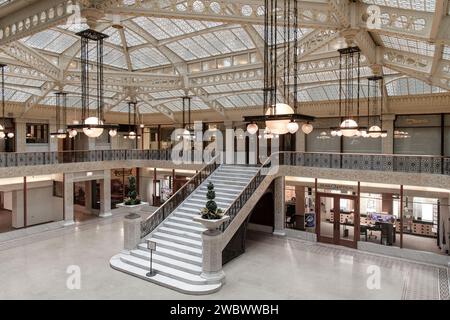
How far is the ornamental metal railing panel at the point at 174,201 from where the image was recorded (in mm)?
13376

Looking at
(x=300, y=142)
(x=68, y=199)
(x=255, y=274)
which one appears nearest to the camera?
(x=255, y=274)

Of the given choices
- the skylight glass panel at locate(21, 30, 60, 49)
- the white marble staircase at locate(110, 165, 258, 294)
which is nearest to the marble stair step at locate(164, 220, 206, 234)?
the white marble staircase at locate(110, 165, 258, 294)

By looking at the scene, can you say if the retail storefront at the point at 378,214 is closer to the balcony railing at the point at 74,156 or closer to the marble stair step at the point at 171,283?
the marble stair step at the point at 171,283

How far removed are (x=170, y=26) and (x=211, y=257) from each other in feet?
35.4

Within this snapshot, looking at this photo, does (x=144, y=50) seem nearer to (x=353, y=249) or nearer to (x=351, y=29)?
(x=351, y=29)

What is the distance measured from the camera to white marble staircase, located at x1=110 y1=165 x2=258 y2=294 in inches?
397

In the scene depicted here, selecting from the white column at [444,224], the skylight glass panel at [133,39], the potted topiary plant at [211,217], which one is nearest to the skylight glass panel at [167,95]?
the skylight glass panel at [133,39]

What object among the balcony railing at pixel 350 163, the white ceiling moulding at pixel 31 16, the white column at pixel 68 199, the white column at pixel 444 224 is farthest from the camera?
the white column at pixel 68 199

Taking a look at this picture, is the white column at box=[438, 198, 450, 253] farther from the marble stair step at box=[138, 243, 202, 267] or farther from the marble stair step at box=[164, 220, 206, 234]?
the marble stair step at box=[138, 243, 202, 267]

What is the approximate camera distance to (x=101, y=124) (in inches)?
318

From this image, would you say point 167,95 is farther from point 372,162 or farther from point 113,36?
point 372,162

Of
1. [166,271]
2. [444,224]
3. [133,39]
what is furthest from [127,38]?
[444,224]

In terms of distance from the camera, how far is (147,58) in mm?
18797

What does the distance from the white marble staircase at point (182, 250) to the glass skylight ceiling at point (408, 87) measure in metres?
7.99
